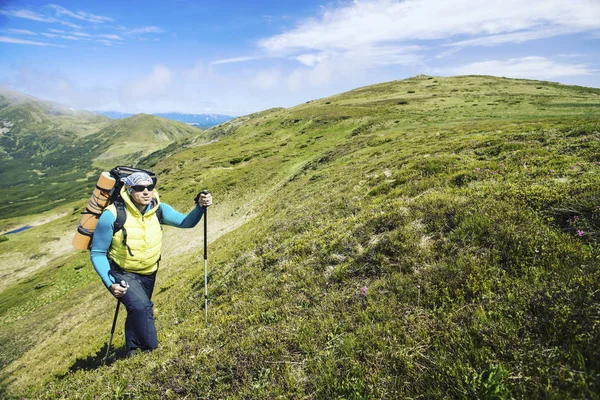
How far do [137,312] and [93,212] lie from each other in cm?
292

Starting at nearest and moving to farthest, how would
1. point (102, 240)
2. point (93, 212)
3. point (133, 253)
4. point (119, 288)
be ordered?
point (119, 288), point (102, 240), point (133, 253), point (93, 212)

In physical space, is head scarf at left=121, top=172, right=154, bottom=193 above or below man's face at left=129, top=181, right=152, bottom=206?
above

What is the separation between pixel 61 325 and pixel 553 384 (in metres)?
27.1

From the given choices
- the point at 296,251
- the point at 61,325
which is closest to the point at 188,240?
the point at 61,325

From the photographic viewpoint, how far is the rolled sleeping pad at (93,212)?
711cm

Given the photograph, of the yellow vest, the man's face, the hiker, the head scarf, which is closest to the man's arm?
the hiker

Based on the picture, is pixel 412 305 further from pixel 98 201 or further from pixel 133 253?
pixel 98 201

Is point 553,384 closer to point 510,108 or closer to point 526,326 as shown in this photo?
point 526,326

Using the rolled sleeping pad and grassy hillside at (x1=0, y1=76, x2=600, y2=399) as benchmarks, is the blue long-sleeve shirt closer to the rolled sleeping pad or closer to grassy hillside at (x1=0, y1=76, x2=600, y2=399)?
the rolled sleeping pad

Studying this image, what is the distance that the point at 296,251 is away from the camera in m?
10.1

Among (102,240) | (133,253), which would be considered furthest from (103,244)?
(133,253)

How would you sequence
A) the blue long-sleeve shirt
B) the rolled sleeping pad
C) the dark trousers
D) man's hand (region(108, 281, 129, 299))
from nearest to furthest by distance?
man's hand (region(108, 281, 129, 299)) → the blue long-sleeve shirt → the dark trousers → the rolled sleeping pad

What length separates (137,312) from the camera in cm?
677

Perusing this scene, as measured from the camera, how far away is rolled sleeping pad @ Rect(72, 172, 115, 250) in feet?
23.3
